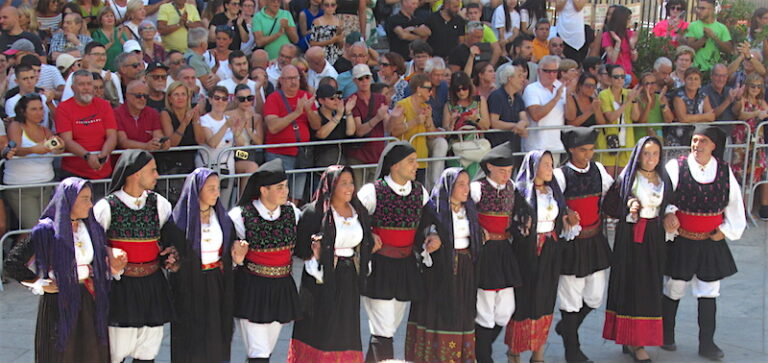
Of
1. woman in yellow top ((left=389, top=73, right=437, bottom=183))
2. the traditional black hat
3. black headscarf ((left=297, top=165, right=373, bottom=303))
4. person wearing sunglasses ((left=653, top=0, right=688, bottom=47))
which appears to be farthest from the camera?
person wearing sunglasses ((left=653, top=0, right=688, bottom=47))

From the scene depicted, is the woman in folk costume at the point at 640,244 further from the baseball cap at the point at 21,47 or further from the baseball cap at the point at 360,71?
the baseball cap at the point at 21,47

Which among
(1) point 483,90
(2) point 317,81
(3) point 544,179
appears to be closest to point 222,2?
(2) point 317,81

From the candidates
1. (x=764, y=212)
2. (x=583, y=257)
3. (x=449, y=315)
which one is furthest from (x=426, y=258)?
(x=764, y=212)

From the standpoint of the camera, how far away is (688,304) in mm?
9188

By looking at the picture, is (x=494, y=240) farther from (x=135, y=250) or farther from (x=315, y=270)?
(x=135, y=250)

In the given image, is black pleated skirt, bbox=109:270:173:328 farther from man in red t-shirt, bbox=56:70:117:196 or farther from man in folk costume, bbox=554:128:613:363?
man in folk costume, bbox=554:128:613:363

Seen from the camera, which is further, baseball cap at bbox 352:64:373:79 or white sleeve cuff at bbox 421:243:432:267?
baseball cap at bbox 352:64:373:79

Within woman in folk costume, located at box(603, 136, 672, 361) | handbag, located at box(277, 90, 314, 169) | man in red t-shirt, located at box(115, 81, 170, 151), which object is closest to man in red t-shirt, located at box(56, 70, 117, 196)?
man in red t-shirt, located at box(115, 81, 170, 151)

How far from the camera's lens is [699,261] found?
7824 millimetres

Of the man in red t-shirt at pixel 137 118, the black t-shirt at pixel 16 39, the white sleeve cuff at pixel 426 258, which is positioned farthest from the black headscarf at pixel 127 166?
the black t-shirt at pixel 16 39

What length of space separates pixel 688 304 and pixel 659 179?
A: 1.91m

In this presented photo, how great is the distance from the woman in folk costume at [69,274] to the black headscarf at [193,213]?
0.42m

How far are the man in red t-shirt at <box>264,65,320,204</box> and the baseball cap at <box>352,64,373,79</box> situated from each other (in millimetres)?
665

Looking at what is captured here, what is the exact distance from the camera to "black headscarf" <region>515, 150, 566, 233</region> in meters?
7.32
